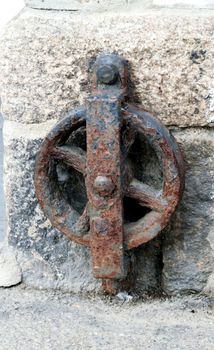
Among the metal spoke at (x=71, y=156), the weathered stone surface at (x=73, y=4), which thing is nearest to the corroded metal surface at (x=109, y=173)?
the metal spoke at (x=71, y=156)

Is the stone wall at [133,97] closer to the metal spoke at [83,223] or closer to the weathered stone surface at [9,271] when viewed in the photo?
the weathered stone surface at [9,271]

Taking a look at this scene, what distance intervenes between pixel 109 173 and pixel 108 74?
0.19m

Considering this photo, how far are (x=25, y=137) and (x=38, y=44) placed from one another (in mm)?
196

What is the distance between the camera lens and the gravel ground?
1.51 metres

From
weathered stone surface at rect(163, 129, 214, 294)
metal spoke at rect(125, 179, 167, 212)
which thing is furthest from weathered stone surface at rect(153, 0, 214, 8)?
metal spoke at rect(125, 179, 167, 212)

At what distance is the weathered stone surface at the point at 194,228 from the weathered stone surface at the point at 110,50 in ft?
0.18

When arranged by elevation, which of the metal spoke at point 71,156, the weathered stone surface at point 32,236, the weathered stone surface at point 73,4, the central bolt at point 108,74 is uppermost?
the weathered stone surface at point 73,4

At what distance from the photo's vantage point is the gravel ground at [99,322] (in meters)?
1.51

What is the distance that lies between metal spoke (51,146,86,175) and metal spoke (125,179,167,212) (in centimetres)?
10

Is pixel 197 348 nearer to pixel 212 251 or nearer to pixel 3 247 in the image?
pixel 212 251

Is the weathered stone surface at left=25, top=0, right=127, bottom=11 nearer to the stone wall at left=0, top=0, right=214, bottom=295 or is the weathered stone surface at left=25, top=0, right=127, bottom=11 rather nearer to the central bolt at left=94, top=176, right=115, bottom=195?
the stone wall at left=0, top=0, right=214, bottom=295

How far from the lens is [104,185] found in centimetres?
154

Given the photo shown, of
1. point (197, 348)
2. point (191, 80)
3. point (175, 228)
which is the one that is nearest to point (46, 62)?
point (191, 80)

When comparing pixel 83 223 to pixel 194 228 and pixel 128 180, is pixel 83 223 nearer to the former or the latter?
pixel 128 180
